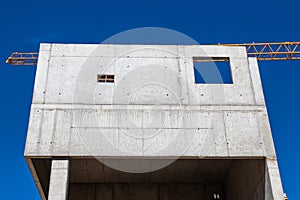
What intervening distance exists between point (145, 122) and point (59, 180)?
361cm

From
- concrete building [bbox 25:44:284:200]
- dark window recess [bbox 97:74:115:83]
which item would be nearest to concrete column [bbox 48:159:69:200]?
concrete building [bbox 25:44:284:200]

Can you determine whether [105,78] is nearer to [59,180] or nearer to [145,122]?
[145,122]

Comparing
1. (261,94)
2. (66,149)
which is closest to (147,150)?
(66,149)

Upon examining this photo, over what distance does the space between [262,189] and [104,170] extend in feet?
20.6

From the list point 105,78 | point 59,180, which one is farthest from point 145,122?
point 59,180

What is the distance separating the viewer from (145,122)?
14086mm

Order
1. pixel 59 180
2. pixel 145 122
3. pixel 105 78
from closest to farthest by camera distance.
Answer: pixel 59 180, pixel 145 122, pixel 105 78

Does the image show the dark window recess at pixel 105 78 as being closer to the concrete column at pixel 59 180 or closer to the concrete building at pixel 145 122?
the concrete building at pixel 145 122

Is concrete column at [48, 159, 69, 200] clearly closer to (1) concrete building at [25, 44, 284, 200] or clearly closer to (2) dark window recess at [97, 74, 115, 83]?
(1) concrete building at [25, 44, 284, 200]

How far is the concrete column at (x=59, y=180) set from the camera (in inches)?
490

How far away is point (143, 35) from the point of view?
16922 millimetres

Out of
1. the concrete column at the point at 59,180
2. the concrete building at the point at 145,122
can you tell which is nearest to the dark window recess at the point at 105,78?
Result: the concrete building at the point at 145,122

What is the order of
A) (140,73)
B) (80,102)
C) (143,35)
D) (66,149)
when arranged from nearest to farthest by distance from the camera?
(66,149) < (80,102) < (140,73) < (143,35)

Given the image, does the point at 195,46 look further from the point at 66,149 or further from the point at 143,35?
the point at 66,149
